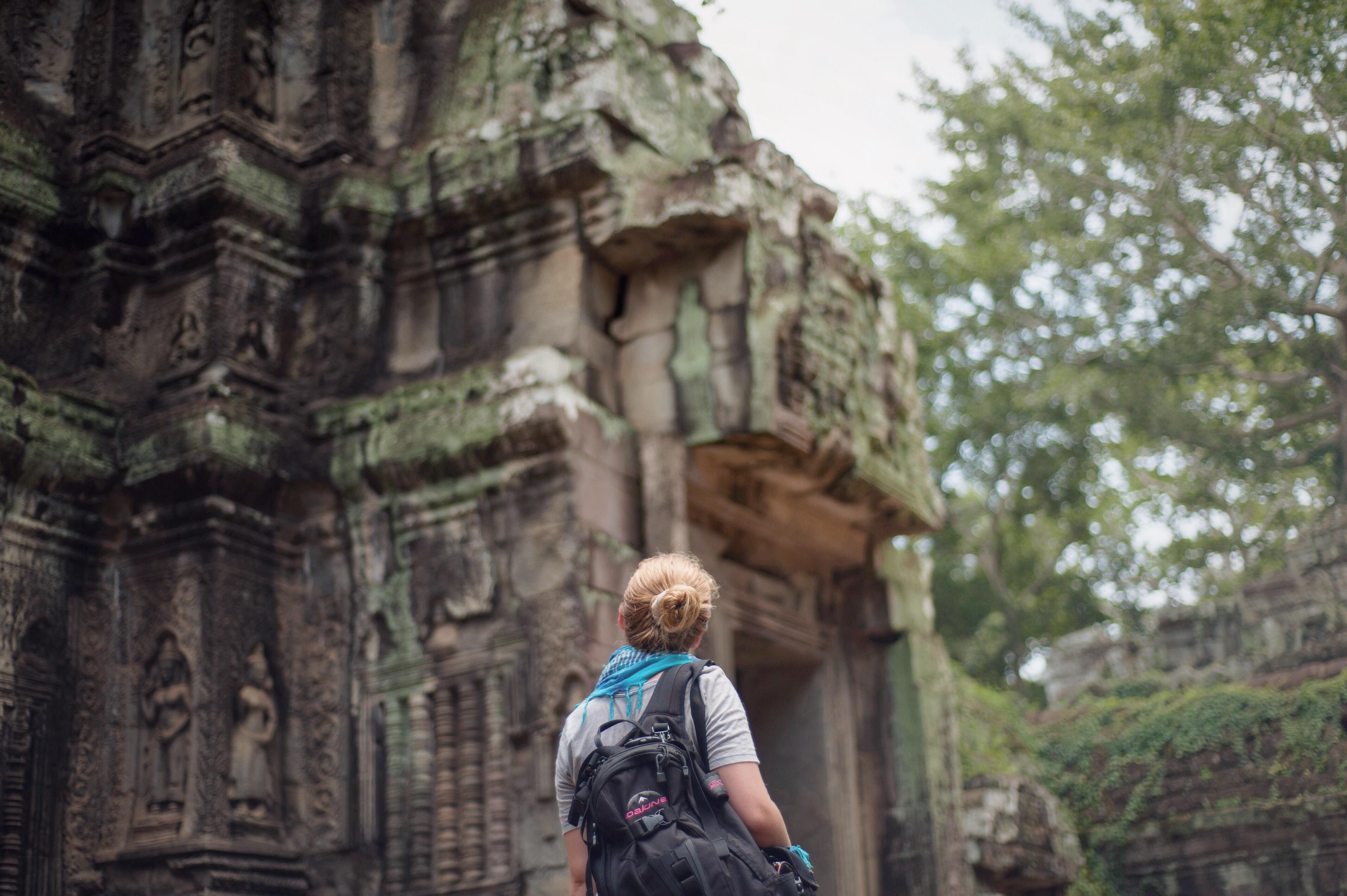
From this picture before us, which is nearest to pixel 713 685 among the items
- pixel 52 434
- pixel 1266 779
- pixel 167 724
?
pixel 167 724

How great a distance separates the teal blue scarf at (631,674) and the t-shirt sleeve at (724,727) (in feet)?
0.28

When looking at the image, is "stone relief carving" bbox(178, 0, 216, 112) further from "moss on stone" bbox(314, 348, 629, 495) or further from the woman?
the woman

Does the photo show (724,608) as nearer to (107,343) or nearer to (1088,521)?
(107,343)

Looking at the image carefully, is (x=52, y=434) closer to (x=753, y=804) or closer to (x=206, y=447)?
(x=206, y=447)

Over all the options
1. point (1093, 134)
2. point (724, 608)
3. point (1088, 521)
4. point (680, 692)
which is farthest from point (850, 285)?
point (1088, 521)

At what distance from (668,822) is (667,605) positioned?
475mm

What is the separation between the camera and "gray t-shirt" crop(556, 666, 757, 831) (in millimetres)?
2945

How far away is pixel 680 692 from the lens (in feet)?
9.80

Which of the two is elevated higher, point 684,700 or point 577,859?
point 684,700

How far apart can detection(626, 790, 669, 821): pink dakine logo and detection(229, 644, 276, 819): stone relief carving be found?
3.94 metres

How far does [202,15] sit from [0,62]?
1.04 m

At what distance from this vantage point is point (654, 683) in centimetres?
305

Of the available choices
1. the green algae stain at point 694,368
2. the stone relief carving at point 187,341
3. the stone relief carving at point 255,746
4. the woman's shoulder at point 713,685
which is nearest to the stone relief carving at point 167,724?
the stone relief carving at point 255,746

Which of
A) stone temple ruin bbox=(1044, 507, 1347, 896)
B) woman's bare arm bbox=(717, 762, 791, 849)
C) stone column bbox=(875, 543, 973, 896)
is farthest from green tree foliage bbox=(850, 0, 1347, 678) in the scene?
woman's bare arm bbox=(717, 762, 791, 849)
